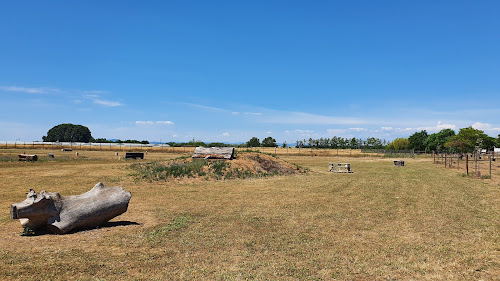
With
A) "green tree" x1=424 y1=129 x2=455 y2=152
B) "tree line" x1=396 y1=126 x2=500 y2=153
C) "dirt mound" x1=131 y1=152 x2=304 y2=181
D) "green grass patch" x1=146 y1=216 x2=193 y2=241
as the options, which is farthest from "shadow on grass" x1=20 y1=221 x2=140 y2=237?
"green tree" x1=424 y1=129 x2=455 y2=152

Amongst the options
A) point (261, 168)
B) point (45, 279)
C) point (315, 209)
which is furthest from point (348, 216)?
point (261, 168)

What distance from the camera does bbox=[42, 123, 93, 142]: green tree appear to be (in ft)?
559

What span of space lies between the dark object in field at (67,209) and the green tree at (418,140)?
136 metres

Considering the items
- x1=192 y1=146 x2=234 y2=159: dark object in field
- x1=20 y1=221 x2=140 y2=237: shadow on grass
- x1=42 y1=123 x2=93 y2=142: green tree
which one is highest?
x1=42 y1=123 x2=93 y2=142: green tree

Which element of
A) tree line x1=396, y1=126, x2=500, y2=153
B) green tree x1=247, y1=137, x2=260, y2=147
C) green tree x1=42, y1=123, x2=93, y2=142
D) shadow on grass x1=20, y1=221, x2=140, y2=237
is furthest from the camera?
green tree x1=42, y1=123, x2=93, y2=142

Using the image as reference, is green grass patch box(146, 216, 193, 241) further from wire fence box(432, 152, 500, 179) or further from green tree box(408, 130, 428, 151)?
green tree box(408, 130, 428, 151)

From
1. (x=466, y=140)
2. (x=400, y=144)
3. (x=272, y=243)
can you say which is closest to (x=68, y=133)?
(x=400, y=144)

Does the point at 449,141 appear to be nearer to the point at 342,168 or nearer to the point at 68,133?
the point at 342,168

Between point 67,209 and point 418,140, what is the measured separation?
14083cm

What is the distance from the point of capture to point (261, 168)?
28828mm

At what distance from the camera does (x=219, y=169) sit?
25609 millimetres

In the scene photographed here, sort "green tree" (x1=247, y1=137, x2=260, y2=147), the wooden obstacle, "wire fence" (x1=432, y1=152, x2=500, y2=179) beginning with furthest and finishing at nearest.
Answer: "green tree" (x1=247, y1=137, x2=260, y2=147)
the wooden obstacle
"wire fence" (x1=432, y1=152, x2=500, y2=179)

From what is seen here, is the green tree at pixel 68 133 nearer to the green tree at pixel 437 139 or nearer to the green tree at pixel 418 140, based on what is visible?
the green tree at pixel 418 140

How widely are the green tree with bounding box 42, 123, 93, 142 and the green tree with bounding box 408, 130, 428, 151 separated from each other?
15514 cm
